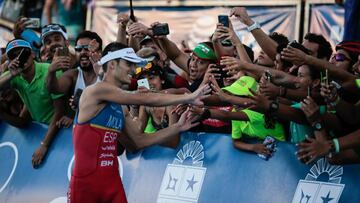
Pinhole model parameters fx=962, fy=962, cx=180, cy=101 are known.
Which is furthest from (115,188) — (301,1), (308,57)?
(301,1)

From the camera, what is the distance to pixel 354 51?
30.5 ft

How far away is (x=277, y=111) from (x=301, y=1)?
287 inches

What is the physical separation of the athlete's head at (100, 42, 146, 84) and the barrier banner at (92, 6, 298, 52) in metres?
6.82

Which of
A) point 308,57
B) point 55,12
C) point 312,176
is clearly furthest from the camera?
point 55,12

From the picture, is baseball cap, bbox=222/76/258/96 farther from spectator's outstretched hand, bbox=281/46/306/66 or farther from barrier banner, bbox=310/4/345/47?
barrier banner, bbox=310/4/345/47

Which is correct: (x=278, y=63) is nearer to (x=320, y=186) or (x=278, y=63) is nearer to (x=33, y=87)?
(x=320, y=186)

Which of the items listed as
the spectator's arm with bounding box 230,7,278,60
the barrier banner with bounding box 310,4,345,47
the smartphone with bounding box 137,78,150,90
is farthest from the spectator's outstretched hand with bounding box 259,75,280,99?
the barrier banner with bounding box 310,4,345,47

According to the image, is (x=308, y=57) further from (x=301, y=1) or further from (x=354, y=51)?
(x=301, y=1)

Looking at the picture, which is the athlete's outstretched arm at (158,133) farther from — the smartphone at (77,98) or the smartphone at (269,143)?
the smartphone at (77,98)

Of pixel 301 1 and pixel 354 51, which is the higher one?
pixel 354 51

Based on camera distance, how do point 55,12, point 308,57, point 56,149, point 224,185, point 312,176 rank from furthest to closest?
point 55,12
point 56,149
point 224,185
point 312,176
point 308,57

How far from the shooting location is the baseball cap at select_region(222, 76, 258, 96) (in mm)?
9684

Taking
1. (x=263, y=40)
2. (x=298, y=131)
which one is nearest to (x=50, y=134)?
(x=263, y=40)

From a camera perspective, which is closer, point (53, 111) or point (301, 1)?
point (53, 111)
